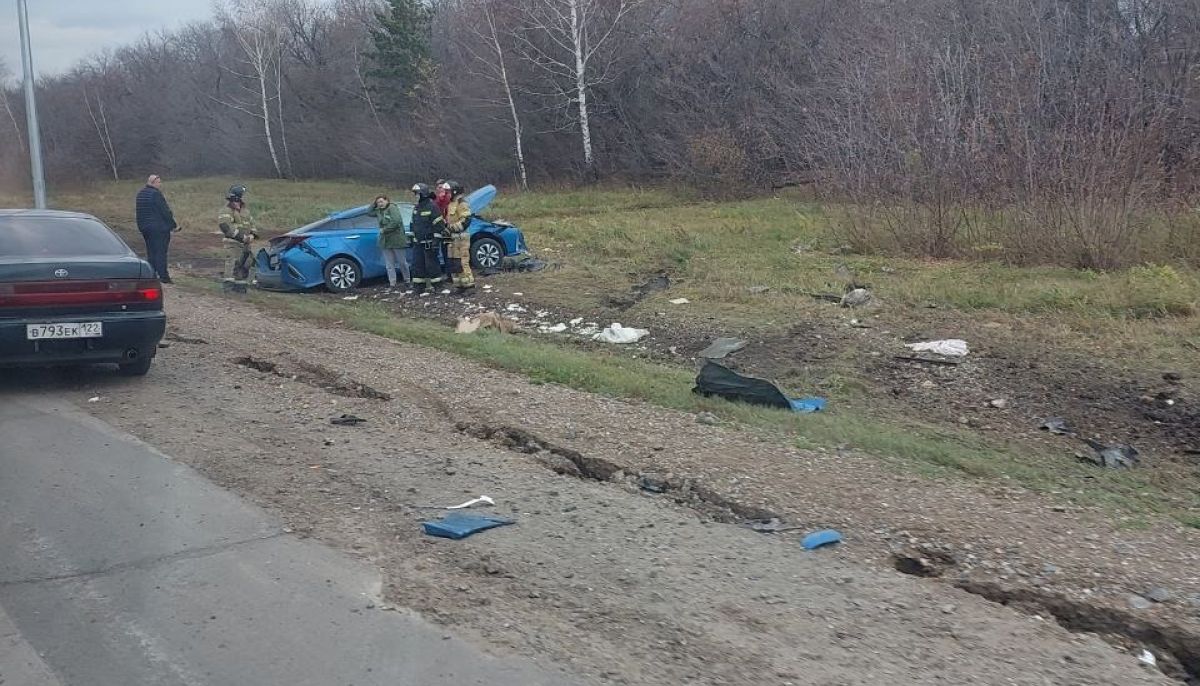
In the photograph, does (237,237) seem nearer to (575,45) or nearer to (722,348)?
(722,348)

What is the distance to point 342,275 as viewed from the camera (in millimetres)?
17109

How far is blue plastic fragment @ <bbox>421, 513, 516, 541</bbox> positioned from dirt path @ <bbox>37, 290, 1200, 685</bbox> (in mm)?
81

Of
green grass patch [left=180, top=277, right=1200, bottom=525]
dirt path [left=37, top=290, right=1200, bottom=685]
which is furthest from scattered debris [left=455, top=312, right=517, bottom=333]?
dirt path [left=37, top=290, right=1200, bottom=685]

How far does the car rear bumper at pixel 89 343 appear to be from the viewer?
28.5ft

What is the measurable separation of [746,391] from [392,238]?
8.84 metres

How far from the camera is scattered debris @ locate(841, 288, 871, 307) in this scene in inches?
521

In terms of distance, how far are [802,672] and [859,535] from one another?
1686 millimetres

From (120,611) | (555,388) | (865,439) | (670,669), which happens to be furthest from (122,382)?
(670,669)

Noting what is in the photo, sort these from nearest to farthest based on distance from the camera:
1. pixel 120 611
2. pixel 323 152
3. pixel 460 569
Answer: pixel 120 611 < pixel 460 569 < pixel 323 152

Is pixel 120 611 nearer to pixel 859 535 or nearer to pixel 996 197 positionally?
pixel 859 535

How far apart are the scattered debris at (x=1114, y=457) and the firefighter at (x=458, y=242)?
946 centimetres

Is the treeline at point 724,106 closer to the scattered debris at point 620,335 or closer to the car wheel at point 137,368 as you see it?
the scattered debris at point 620,335

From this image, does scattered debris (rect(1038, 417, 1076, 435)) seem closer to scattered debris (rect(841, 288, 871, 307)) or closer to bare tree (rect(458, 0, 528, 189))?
scattered debris (rect(841, 288, 871, 307))

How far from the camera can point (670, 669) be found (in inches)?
165
